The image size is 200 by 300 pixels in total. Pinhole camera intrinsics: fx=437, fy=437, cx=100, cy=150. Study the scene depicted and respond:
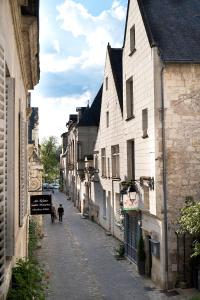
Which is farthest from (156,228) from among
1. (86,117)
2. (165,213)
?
(86,117)

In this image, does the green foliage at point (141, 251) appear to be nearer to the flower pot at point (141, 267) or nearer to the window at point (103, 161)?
the flower pot at point (141, 267)

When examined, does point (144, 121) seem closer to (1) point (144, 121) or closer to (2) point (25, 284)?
(1) point (144, 121)

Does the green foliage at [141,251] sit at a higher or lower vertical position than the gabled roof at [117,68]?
lower

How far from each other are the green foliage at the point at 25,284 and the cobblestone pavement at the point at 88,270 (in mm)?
4937

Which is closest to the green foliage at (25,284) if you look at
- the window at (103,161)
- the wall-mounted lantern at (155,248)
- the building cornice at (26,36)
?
the building cornice at (26,36)

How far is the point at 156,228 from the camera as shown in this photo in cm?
1556

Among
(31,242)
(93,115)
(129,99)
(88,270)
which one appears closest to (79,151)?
(93,115)

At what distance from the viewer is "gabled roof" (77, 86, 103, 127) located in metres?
38.4

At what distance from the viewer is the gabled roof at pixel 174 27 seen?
15445 mm

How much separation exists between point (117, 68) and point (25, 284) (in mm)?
19820

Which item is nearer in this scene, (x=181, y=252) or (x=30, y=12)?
(x=30, y=12)

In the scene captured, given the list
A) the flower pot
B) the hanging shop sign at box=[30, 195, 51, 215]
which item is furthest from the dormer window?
the flower pot

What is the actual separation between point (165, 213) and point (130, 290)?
2.90m

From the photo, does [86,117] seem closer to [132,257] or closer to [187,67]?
[132,257]
